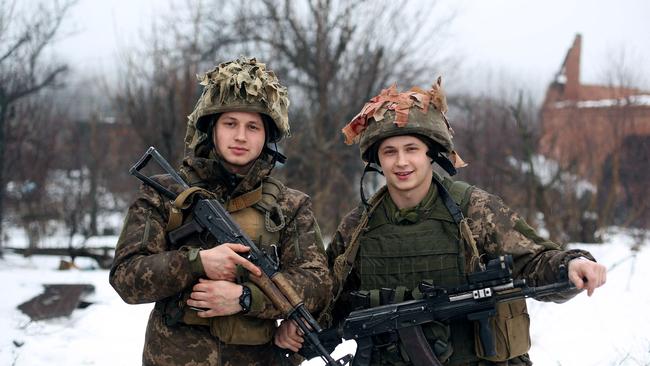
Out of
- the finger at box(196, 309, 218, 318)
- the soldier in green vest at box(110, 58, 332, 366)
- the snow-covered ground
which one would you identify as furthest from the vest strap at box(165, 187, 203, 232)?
the snow-covered ground

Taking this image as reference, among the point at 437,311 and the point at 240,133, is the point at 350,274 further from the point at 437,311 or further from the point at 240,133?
the point at 240,133

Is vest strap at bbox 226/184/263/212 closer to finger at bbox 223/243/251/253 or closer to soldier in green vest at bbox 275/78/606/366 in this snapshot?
finger at bbox 223/243/251/253

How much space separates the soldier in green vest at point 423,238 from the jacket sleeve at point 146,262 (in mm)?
555

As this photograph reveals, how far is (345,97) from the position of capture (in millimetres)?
11961

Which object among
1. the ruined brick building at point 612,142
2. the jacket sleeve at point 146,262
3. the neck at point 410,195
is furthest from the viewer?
the ruined brick building at point 612,142

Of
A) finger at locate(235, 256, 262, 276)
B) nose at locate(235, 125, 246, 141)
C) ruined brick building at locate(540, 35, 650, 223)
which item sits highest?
nose at locate(235, 125, 246, 141)

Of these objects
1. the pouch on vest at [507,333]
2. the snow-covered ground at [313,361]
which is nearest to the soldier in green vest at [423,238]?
the pouch on vest at [507,333]

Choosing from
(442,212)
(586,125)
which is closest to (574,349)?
(442,212)

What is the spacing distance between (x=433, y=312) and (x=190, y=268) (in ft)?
3.49

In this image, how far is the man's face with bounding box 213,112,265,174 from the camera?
2.62 meters

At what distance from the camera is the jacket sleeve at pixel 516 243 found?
7.79 ft

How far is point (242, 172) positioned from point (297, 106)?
9.77 metres

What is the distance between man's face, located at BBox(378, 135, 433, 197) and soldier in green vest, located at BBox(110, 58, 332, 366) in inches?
17.5

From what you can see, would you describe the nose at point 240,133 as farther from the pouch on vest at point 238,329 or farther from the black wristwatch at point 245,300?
the pouch on vest at point 238,329
